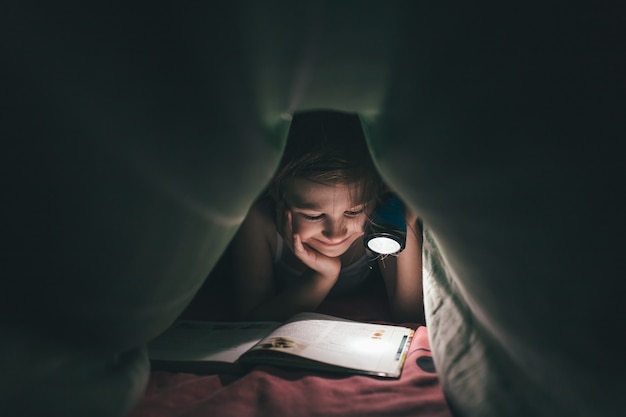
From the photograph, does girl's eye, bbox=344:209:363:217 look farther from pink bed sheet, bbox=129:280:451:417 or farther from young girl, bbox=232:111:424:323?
pink bed sheet, bbox=129:280:451:417

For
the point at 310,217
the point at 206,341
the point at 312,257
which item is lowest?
the point at 206,341

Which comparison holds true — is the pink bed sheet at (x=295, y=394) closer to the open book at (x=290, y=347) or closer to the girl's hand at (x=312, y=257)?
the open book at (x=290, y=347)

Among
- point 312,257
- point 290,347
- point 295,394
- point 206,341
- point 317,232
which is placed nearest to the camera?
point 295,394

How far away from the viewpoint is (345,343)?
82cm

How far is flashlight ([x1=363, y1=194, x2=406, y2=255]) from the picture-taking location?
3.18 ft

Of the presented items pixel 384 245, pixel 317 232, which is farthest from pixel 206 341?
pixel 384 245

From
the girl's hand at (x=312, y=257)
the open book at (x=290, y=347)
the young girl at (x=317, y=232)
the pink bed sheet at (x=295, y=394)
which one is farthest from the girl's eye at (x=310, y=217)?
the pink bed sheet at (x=295, y=394)

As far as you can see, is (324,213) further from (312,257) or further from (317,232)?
(312,257)

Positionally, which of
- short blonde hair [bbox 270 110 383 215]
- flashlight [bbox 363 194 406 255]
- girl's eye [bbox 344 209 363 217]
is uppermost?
short blonde hair [bbox 270 110 383 215]

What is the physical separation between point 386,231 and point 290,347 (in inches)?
14.0

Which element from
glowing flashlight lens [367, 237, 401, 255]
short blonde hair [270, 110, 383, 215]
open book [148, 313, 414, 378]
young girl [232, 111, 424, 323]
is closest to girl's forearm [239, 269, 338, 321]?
young girl [232, 111, 424, 323]

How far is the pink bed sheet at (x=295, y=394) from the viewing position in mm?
596

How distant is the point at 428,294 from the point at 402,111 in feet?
1.32

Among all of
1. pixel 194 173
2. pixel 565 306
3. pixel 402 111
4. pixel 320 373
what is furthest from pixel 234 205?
pixel 320 373
